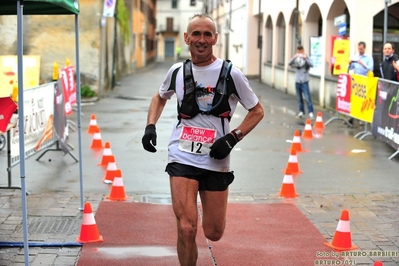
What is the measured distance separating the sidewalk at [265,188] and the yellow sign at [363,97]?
19.4 inches

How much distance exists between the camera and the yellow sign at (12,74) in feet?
54.1

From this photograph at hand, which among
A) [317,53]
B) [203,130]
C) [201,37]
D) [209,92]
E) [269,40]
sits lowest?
[203,130]

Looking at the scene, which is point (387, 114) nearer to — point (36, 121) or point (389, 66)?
point (389, 66)

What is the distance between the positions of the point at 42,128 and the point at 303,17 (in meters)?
16.9

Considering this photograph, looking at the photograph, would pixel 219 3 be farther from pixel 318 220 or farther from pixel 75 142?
pixel 318 220

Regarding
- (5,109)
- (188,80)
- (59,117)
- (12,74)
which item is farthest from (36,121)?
(12,74)

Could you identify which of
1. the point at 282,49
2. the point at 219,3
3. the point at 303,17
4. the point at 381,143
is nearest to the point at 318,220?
the point at 381,143

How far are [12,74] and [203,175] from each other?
13068mm

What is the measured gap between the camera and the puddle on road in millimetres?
5980

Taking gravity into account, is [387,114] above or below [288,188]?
above

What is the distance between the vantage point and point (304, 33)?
81.9ft

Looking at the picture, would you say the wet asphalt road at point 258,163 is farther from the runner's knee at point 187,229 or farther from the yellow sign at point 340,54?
the runner's knee at point 187,229

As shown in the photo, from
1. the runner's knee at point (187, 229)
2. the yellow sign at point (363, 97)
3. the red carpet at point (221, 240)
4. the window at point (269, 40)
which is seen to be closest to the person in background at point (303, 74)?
the yellow sign at point (363, 97)

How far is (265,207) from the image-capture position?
7.98 metres
